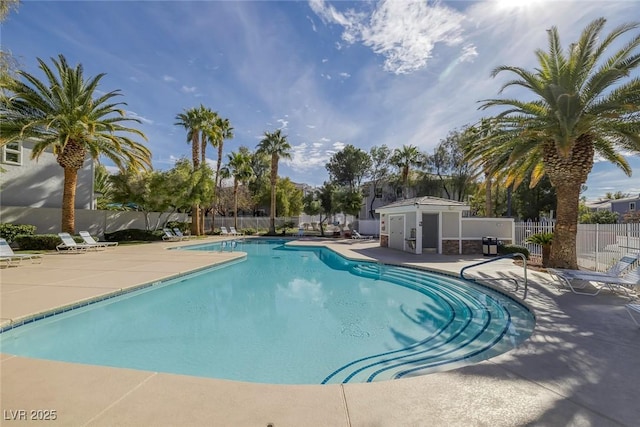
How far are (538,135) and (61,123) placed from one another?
814 inches

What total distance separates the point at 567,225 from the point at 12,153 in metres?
27.7

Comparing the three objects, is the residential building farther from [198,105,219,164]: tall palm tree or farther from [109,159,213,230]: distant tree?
[109,159,213,230]: distant tree

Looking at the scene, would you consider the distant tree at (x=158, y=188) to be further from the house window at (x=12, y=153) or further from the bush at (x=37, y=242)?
the bush at (x=37, y=242)

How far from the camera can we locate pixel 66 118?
1497cm

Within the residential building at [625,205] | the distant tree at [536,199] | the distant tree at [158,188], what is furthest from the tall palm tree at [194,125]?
the residential building at [625,205]

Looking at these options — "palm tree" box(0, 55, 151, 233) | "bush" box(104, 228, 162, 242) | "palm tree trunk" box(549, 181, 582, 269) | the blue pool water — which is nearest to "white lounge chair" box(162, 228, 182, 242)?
"bush" box(104, 228, 162, 242)

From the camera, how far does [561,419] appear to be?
2.56m

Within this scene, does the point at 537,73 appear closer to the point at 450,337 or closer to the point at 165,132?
the point at 450,337

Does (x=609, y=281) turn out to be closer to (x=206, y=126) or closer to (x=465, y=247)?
(x=465, y=247)

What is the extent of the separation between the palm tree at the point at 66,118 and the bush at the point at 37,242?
3.12 ft

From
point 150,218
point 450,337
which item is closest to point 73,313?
point 450,337

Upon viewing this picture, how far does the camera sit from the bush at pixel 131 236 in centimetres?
2139

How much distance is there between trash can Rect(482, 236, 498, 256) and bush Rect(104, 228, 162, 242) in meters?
22.2

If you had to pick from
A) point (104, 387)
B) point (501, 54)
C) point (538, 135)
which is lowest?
point (104, 387)
